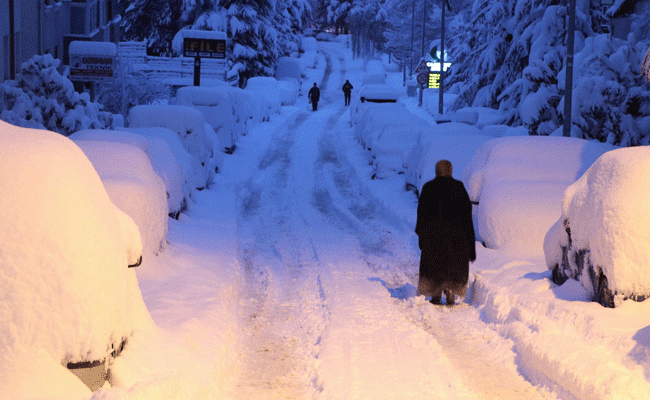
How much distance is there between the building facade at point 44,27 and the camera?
2095 centimetres

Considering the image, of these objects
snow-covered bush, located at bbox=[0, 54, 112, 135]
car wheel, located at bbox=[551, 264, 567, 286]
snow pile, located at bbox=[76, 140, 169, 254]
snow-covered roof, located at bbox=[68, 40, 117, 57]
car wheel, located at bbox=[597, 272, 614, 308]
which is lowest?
car wheel, located at bbox=[551, 264, 567, 286]

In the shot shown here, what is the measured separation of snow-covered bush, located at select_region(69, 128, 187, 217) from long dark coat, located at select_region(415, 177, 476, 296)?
→ 14.5ft

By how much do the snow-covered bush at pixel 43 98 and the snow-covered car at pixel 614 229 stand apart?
1251cm

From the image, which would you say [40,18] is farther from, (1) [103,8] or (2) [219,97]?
(1) [103,8]

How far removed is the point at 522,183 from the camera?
33.7ft

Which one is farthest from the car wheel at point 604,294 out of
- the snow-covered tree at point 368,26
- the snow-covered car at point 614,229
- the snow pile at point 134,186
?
the snow-covered tree at point 368,26

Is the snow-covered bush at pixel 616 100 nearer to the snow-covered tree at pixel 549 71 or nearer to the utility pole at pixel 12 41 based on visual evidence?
the snow-covered tree at pixel 549 71

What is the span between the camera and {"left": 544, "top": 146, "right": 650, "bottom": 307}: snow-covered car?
21.2ft

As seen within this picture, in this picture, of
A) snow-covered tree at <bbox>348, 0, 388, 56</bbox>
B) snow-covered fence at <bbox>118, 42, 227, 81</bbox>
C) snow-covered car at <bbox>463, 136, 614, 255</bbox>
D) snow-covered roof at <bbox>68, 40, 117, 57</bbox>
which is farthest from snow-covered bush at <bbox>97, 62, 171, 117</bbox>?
snow-covered tree at <bbox>348, 0, 388, 56</bbox>

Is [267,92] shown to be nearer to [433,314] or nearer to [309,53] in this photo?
[433,314]

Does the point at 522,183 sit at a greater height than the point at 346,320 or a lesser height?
greater

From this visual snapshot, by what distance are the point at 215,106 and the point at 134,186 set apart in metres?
14.5

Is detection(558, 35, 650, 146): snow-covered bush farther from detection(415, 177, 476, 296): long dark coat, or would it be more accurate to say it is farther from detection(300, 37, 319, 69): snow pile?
detection(300, 37, 319, 69): snow pile

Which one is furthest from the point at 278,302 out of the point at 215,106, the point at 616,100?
the point at 215,106
